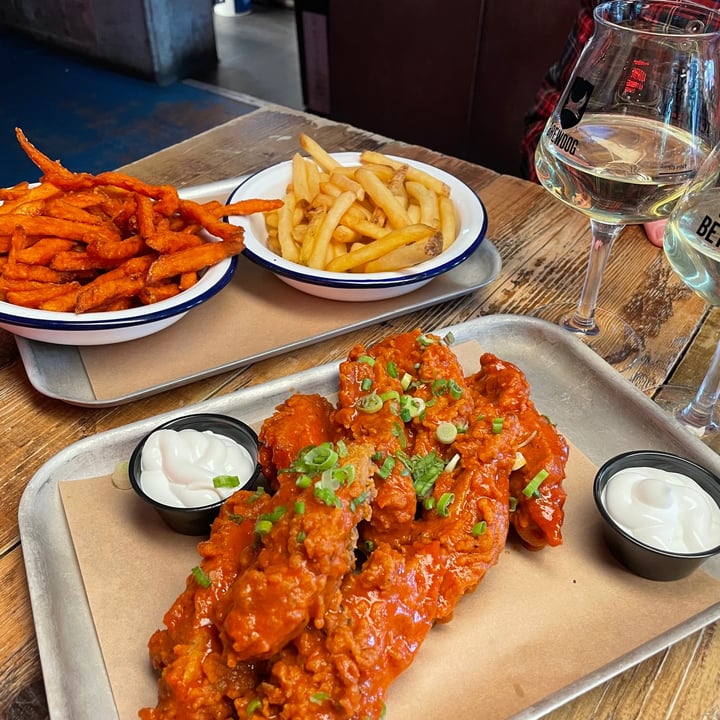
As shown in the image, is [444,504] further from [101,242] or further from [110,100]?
[110,100]

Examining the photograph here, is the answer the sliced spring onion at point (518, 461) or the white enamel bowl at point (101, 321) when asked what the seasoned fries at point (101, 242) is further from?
the sliced spring onion at point (518, 461)

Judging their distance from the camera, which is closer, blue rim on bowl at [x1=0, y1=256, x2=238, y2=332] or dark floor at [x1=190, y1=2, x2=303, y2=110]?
blue rim on bowl at [x1=0, y1=256, x2=238, y2=332]

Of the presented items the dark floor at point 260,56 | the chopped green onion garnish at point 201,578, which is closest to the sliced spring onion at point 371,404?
the chopped green onion garnish at point 201,578

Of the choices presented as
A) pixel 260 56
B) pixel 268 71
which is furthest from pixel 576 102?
pixel 260 56

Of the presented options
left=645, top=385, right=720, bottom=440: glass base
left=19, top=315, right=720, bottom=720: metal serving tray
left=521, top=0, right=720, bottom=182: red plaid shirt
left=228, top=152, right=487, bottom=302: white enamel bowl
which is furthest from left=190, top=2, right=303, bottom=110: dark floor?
left=645, top=385, right=720, bottom=440: glass base

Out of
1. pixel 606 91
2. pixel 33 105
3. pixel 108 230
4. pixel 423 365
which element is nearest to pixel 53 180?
pixel 108 230

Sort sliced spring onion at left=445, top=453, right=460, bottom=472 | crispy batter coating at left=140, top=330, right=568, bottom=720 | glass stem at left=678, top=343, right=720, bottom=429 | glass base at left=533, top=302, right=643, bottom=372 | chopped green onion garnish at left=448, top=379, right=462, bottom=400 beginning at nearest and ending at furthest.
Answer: crispy batter coating at left=140, top=330, right=568, bottom=720
sliced spring onion at left=445, top=453, right=460, bottom=472
chopped green onion garnish at left=448, top=379, right=462, bottom=400
glass stem at left=678, top=343, right=720, bottom=429
glass base at left=533, top=302, right=643, bottom=372

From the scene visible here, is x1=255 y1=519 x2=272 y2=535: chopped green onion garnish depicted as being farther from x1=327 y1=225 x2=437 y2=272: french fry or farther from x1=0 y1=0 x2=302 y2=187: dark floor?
x1=0 y1=0 x2=302 y2=187: dark floor
